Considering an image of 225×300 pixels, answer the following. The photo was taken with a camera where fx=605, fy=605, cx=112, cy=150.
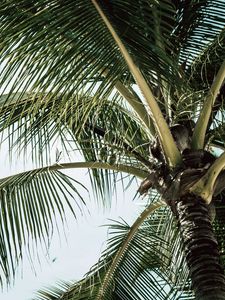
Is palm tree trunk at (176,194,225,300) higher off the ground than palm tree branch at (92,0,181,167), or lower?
lower

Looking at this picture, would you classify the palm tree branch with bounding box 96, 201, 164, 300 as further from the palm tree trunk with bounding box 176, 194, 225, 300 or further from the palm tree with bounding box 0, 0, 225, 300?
the palm tree trunk with bounding box 176, 194, 225, 300

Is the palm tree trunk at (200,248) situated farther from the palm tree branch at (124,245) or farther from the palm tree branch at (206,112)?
the palm tree branch at (124,245)

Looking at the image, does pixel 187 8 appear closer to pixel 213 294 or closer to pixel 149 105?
pixel 149 105

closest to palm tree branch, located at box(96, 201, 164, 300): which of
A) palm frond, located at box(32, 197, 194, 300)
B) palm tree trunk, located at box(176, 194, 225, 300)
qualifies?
palm frond, located at box(32, 197, 194, 300)

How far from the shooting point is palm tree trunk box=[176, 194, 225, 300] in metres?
3.30

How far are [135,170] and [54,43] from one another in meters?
1.48

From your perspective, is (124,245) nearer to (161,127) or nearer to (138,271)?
(138,271)

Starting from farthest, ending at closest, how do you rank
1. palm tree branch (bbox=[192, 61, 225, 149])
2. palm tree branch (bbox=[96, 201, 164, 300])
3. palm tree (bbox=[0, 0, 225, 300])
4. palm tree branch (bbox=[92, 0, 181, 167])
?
palm tree branch (bbox=[96, 201, 164, 300]) < palm tree branch (bbox=[192, 61, 225, 149]) < palm tree branch (bbox=[92, 0, 181, 167]) < palm tree (bbox=[0, 0, 225, 300])

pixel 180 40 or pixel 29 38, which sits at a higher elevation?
pixel 180 40

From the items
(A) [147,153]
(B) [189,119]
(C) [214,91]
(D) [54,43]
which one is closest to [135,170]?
(A) [147,153]

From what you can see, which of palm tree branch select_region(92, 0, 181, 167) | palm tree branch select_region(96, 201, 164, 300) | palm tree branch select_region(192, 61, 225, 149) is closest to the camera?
palm tree branch select_region(92, 0, 181, 167)

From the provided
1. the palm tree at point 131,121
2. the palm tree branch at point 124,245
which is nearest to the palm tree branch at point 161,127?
the palm tree at point 131,121

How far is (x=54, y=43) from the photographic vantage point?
300cm

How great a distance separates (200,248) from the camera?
349 centimetres
